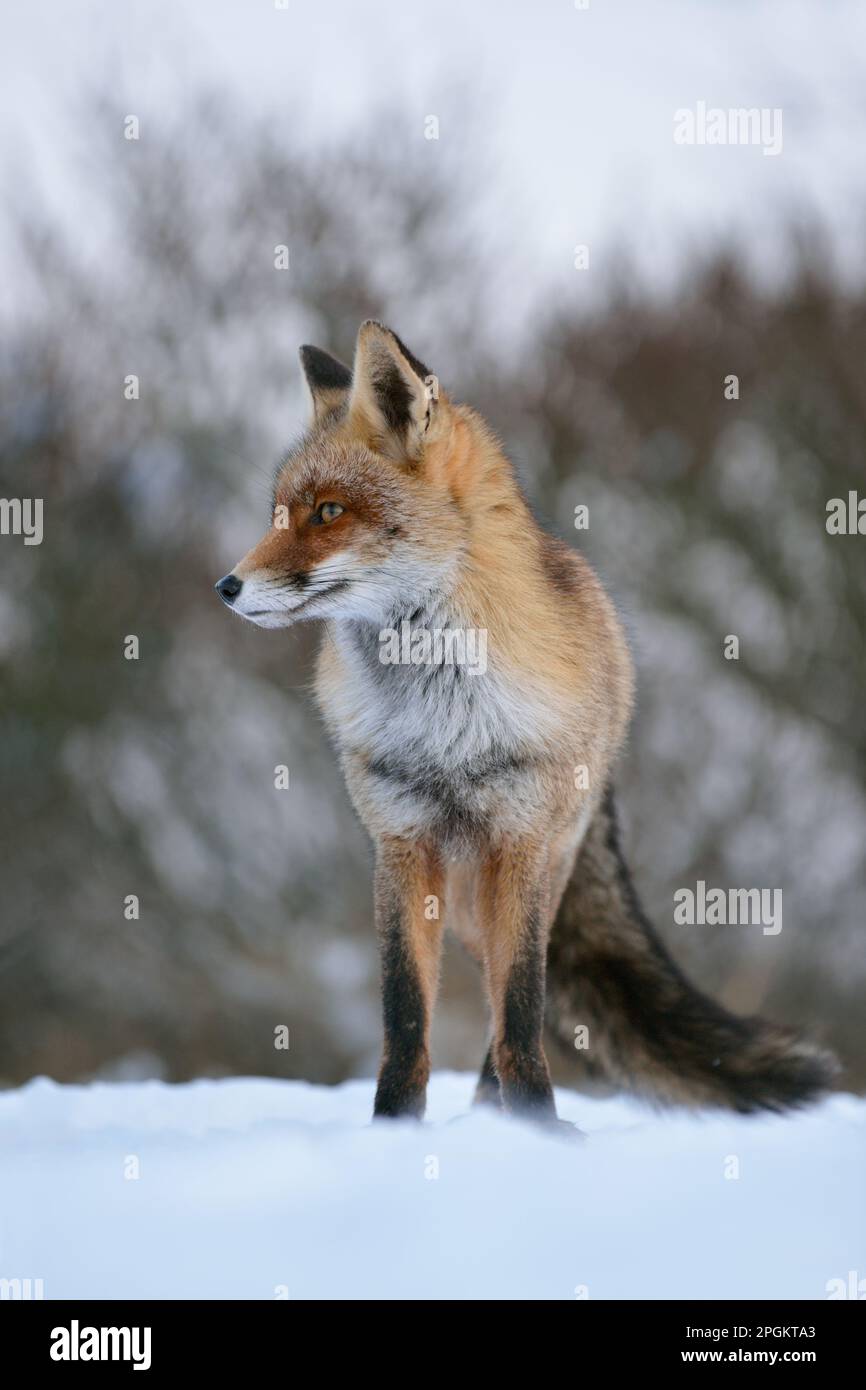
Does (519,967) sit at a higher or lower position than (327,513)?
lower

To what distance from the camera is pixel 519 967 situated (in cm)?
413

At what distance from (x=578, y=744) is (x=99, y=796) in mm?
9747

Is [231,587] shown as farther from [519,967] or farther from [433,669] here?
[519,967]

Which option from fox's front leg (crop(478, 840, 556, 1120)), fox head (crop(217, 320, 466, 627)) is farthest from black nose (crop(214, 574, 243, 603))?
fox's front leg (crop(478, 840, 556, 1120))

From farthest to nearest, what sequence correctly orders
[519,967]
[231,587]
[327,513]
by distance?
[519,967] < [327,513] < [231,587]

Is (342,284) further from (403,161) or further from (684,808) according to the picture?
(684,808)

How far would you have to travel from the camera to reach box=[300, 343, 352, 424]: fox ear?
4.30 m

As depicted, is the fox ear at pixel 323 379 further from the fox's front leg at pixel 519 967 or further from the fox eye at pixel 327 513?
the fox's front leg at pixel 519 967

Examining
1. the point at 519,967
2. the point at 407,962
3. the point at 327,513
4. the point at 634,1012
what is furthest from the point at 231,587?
the point at 634,1012

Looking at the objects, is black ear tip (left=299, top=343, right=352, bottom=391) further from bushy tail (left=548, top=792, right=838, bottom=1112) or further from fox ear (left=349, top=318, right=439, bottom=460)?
bushy tail (left=548, top=792, right=838, bottom=1112)

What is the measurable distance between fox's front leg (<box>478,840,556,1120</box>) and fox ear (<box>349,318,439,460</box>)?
122 centimetres

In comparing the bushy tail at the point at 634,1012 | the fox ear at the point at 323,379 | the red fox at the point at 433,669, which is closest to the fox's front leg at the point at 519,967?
the red fox at the point at 433,669

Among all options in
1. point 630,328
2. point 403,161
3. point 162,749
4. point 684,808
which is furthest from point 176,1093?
point 630,328

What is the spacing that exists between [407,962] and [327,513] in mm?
1327
